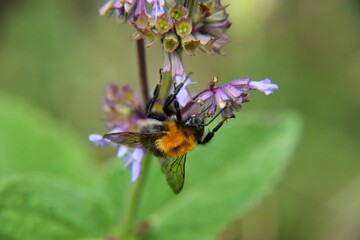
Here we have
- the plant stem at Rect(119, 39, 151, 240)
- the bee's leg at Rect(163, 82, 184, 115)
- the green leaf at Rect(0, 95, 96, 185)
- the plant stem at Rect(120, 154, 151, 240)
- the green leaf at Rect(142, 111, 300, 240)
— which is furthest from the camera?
the green leaf at Rect(0, 95, 96, 185)

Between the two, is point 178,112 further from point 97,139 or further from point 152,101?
point 97,139

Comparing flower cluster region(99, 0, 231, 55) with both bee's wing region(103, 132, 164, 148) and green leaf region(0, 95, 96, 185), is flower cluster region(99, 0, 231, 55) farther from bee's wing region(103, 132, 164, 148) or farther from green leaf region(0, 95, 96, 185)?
green leaf region(0, 95, 96, 185)

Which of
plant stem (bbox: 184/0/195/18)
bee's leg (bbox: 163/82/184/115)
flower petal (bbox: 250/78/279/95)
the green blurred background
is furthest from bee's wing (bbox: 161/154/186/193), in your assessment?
the green blurred background

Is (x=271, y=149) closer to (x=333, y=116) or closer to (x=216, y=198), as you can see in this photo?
(x=216, y=198)

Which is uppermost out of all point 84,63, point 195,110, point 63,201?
point 84,63

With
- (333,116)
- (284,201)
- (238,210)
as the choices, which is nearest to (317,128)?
(333,116)

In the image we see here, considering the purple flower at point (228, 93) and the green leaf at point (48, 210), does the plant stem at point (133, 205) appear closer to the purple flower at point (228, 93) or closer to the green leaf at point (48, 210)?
the green leaf at point (48, 210)

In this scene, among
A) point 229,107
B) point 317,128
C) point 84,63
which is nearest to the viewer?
point 229,107
